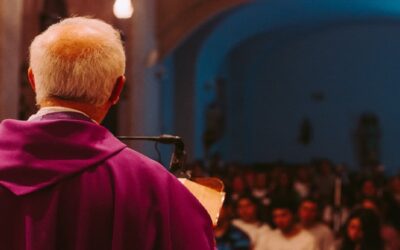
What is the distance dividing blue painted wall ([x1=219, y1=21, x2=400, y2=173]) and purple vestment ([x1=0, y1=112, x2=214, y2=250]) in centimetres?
1701

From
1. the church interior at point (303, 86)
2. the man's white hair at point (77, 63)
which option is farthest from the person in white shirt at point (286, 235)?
the church interior at point (303, 86)

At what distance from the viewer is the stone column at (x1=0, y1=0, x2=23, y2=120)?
22.2ft

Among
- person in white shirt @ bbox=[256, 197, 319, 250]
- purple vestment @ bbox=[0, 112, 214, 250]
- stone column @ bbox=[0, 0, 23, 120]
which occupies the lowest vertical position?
person in white shirt @ bbox=[256, 197, 319, 250]

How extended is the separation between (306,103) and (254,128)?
1.40m

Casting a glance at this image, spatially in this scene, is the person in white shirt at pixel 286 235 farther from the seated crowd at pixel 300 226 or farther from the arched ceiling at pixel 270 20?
the arched ceiling at pixel 270 20

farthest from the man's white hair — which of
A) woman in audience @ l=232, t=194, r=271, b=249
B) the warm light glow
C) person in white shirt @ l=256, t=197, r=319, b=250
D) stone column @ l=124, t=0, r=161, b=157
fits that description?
stone column @ l=124, t=0, r=161, b=157

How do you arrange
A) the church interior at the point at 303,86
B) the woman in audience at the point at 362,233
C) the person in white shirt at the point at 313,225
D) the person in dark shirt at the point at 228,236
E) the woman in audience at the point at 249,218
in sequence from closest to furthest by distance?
the woman in audience at the point at 362,233 < the person in dark shirt at the point at 228,236 < the person in white shirt at the point at 313,225 < the woman in audience at the point at 249,218 < the church interior at the point at 303,86

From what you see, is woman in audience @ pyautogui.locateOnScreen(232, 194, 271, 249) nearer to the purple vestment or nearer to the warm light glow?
the warm light glow

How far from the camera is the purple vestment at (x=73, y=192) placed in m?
1.88

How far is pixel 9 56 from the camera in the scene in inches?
271

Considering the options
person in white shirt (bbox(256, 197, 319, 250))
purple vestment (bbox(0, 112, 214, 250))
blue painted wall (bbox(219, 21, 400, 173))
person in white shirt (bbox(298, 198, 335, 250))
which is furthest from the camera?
blue painted wall (bbox(219, 21, 400, 173))

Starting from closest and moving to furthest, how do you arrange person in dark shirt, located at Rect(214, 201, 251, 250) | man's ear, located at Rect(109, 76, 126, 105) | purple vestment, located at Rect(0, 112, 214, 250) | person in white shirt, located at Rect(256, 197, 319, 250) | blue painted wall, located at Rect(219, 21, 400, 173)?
purple vestment, located at Rect(0, 112, 214, 250)
man's ear, located at Rect(109, 76, 126, 105)
person in dark shirt, located at Rect(214, 201, 251, 250)
person in white shirt, located at Rect(256, 197, 319, 250)
blue painted wall, located at Rect(219, 21, 400, 173)

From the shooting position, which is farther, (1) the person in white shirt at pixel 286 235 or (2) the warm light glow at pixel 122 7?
(1) the person in white shirt at pixel 286 235

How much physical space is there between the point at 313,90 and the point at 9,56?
1351 centimetres
